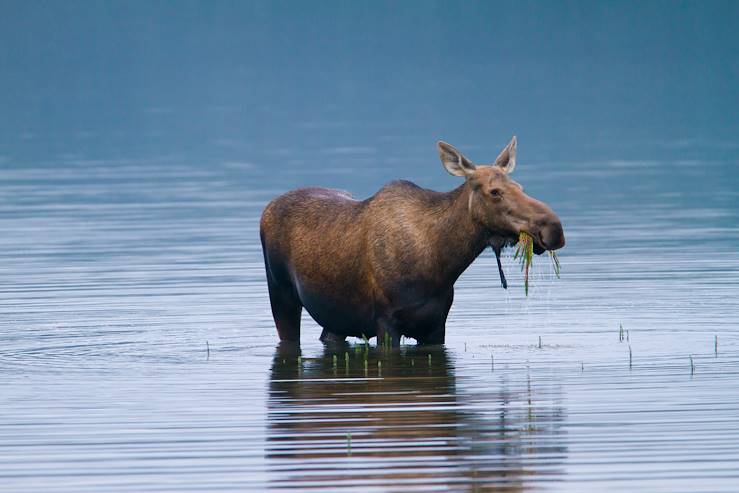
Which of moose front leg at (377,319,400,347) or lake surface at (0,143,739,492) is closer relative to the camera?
lake surface at (0,143,739,492)

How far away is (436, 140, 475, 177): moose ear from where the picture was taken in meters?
17.7

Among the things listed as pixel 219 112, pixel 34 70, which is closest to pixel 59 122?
pixel 219 112

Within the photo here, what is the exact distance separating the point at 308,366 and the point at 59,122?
66.2 meters

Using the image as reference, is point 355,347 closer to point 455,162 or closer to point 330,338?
point 330,338

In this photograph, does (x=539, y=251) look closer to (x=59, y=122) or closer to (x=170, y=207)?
(x=170, y=207)

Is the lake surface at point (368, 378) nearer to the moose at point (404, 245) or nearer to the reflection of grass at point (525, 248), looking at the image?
Answer: the moose at point (404, 245)

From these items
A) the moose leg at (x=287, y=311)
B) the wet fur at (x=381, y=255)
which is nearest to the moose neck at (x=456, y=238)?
the wet fur at (x=381, y=255)

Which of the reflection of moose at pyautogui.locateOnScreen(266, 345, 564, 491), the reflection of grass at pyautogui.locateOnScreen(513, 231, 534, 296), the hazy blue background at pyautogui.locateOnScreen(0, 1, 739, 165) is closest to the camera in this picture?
the reflection of moose at pyautogui.locateOnScreen(266, 345, 564, 491)

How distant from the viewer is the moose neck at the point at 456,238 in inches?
701

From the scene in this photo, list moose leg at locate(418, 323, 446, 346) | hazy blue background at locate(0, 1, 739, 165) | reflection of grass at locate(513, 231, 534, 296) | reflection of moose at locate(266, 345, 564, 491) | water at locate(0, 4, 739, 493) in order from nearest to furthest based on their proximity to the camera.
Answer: reflection of moose at locate(266, 345, 564, 491)
water at locate(0, 4, 739, 493)
reflection of grass at locate(513, 231, 534, 296)
moose leg at locate(418, 323, 446, 346)
hazy blue background at locate(0, 1, 739, 165)

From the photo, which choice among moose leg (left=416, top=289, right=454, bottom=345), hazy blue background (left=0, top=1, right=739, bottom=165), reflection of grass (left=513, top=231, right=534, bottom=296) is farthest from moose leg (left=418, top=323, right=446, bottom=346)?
hazy blue background (left=0, top=1, right=739, bottom=165)

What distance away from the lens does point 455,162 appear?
58.6ft

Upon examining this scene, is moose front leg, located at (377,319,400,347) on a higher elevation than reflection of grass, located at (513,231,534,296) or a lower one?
lower

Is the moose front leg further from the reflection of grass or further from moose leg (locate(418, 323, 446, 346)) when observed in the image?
the reflection of grass
